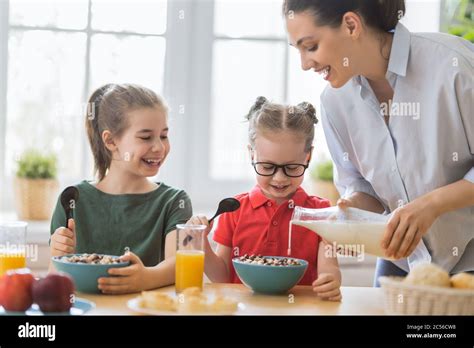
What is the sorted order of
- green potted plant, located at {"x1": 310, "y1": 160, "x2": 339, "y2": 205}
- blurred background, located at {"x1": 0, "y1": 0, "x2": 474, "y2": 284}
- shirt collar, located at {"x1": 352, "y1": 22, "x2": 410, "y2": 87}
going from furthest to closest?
green potted plant, located at {"x1": 310, "y1": 160, "x2": 339, "y2": 205} < blurred background, located at {"x1": 0, "y1": 0, "x2": 474, "y2": 284} < shirt collar, located at {"x1": 352, "y1": 22, "x2": 410, "y2": 87}

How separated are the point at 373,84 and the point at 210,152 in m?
1.33

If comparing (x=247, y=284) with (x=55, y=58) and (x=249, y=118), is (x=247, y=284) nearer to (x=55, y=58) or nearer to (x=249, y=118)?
(x=249, y=118)

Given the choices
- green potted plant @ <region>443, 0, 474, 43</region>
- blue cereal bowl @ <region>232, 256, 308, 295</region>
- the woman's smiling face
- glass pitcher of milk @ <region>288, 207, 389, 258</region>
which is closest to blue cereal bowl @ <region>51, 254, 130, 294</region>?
blue cereal bowl @ <region>232, 256, 308, 295</region>

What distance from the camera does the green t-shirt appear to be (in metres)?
1.74

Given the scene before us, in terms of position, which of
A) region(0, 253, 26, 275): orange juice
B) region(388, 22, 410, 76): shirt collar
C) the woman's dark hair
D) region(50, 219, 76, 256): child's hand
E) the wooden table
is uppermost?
the woman's dark hair

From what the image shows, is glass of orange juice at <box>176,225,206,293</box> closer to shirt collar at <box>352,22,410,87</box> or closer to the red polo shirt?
the red polo shirt

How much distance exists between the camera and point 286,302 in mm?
1344

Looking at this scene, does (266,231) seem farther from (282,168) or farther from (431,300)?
(431,300)

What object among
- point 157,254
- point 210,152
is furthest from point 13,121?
point 157,254

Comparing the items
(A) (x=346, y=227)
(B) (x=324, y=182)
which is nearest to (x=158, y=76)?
(B) (x=324, y=182)

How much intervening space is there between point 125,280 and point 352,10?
0.77 metres

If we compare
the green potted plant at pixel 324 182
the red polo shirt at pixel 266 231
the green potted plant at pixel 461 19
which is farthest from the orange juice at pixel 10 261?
the green potted plant at pixel 461 19

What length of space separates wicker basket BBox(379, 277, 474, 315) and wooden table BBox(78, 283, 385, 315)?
0.10 metres

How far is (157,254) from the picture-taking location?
1756 mm
